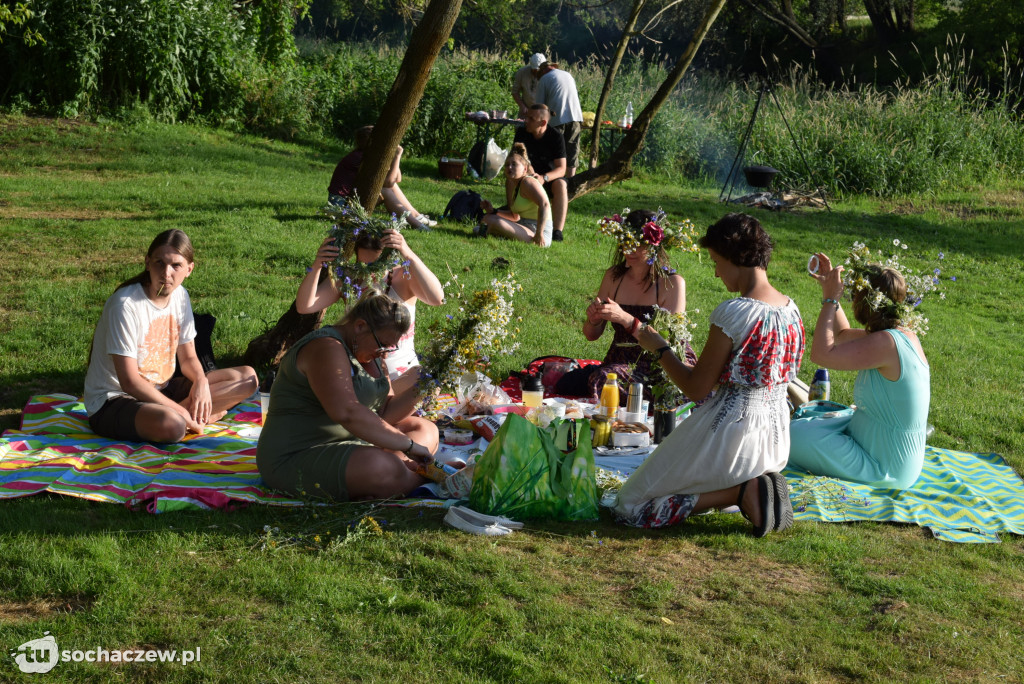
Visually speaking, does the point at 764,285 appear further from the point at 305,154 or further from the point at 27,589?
the point at 305,154

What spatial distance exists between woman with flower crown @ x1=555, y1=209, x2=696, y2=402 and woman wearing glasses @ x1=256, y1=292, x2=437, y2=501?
165 cm

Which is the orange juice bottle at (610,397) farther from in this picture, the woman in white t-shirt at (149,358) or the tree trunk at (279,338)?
the woman in white t-shirt at (149,358)

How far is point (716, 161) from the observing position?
51.9 feet

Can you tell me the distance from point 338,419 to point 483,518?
798mm

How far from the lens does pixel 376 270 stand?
5402mm

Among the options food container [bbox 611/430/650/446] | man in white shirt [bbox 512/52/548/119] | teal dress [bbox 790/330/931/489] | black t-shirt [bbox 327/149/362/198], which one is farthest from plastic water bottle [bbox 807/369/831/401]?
man in white shirt [bbox 512/52/548/119]

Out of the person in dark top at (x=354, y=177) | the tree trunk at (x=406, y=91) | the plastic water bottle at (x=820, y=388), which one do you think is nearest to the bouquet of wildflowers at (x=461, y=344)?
the tree trunk at (x=406, y=91)

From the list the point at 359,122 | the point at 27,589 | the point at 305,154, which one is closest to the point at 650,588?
the point at 27,589

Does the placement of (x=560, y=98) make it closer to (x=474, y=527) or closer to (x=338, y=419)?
(x=338, y=419)

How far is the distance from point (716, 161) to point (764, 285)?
11.9 meters

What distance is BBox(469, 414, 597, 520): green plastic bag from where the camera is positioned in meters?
4.46

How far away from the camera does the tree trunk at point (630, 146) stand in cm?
1130

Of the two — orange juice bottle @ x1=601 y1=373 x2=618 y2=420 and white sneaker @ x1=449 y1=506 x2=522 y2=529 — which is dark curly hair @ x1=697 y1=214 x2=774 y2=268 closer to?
orange juice bottle @ x1=601 y1=373 x2=618 y2=420

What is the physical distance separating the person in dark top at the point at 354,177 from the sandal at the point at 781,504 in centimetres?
522
